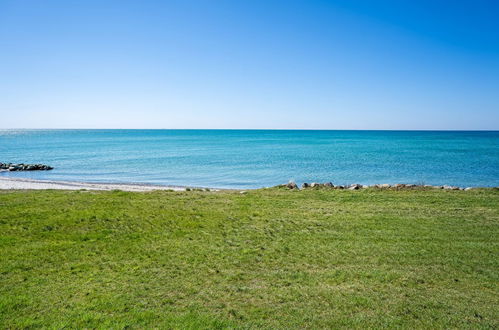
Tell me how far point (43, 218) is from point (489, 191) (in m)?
26.7

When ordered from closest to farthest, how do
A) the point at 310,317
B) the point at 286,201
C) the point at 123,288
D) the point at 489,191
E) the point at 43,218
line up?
the point at 310,317, the point at 123,288, the point at 43,218, the point at 286,201, the point at 489,191

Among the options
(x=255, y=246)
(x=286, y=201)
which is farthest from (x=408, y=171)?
(x=255, y=246)

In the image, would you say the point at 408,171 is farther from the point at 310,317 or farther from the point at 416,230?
the point at 310,317

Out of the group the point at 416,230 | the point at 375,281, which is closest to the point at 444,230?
the point at 416,230

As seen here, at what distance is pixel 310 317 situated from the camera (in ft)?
24.5

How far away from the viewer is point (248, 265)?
10375 millimetres

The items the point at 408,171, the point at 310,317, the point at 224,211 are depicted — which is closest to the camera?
the point at 310,317

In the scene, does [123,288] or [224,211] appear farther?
[224,211]

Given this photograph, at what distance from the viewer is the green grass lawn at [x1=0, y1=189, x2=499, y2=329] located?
7.55m

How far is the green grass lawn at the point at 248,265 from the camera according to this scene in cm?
755

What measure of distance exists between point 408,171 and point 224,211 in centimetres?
3885

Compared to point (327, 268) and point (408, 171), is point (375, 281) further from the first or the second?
point (408, 171)

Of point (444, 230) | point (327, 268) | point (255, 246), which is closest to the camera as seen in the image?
point (327, 268)

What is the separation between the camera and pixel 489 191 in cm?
2211
